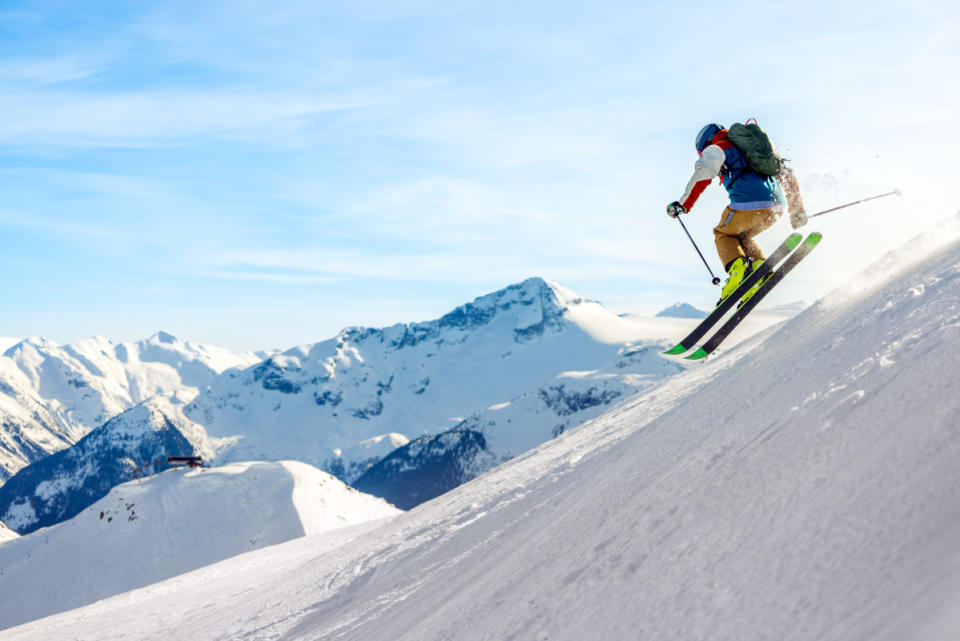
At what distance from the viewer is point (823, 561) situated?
2.75 m

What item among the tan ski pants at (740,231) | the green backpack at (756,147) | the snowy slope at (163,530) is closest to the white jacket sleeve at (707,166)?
the green backpack at (756,147)

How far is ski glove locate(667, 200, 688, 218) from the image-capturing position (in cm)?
988

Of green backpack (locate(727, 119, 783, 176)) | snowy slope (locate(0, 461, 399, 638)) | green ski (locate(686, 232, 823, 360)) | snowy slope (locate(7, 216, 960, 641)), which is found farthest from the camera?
snowy slope (locate(0, 461, 399, 638))

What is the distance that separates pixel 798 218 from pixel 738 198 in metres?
1.30

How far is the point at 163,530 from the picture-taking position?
35.3m

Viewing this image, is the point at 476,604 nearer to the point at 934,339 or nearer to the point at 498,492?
the point at 934,339

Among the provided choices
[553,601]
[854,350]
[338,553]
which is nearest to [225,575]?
[338,553]

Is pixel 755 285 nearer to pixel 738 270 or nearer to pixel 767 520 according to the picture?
pixel 738 270

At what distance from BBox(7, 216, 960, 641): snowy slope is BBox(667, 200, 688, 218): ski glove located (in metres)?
2.32

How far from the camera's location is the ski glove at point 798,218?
9.91 meters

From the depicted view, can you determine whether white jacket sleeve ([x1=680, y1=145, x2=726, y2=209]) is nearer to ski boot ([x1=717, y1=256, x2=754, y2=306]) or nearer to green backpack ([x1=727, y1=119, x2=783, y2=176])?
green backpack ([x1=727, y1=119, x2=783, y2=176])

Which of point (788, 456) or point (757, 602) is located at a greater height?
point (788, 456)

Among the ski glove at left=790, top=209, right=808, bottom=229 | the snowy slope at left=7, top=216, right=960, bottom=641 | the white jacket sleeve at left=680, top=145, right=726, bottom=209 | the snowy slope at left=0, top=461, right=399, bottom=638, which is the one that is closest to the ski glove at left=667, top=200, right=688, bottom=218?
the white jacket sleeve at left=680, top=145, right=726, bottom=209

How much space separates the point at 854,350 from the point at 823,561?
2672mm
